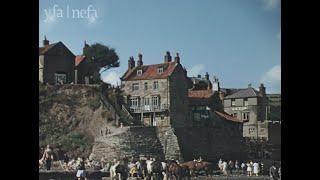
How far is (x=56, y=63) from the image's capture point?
6.52 m

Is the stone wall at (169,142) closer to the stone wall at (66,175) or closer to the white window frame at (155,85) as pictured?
the white window frame at (155,85)

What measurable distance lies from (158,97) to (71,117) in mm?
1173

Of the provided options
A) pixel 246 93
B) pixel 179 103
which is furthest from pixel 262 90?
pixel 179 103

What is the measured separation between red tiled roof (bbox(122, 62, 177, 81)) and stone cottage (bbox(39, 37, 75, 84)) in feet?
2.40

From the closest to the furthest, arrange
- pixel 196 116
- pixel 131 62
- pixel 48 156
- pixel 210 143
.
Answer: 1. pixel 131 62
2. pixel 48 156
3. pixel 210 143
4. pixel 196 116

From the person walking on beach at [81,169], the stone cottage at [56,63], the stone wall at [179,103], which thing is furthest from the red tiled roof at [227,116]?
the stone cottage at [56,63]

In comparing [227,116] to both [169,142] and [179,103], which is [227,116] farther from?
[169,142]

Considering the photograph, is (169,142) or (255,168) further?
(169,142)

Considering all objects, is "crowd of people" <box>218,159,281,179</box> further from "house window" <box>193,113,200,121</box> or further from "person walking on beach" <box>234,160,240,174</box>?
"house window" <box>193,113,200,121</box>

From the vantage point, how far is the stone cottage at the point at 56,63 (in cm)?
629

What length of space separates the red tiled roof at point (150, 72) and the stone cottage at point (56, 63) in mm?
732

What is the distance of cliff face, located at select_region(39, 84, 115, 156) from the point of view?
644 centimetres

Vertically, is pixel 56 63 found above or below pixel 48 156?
above
